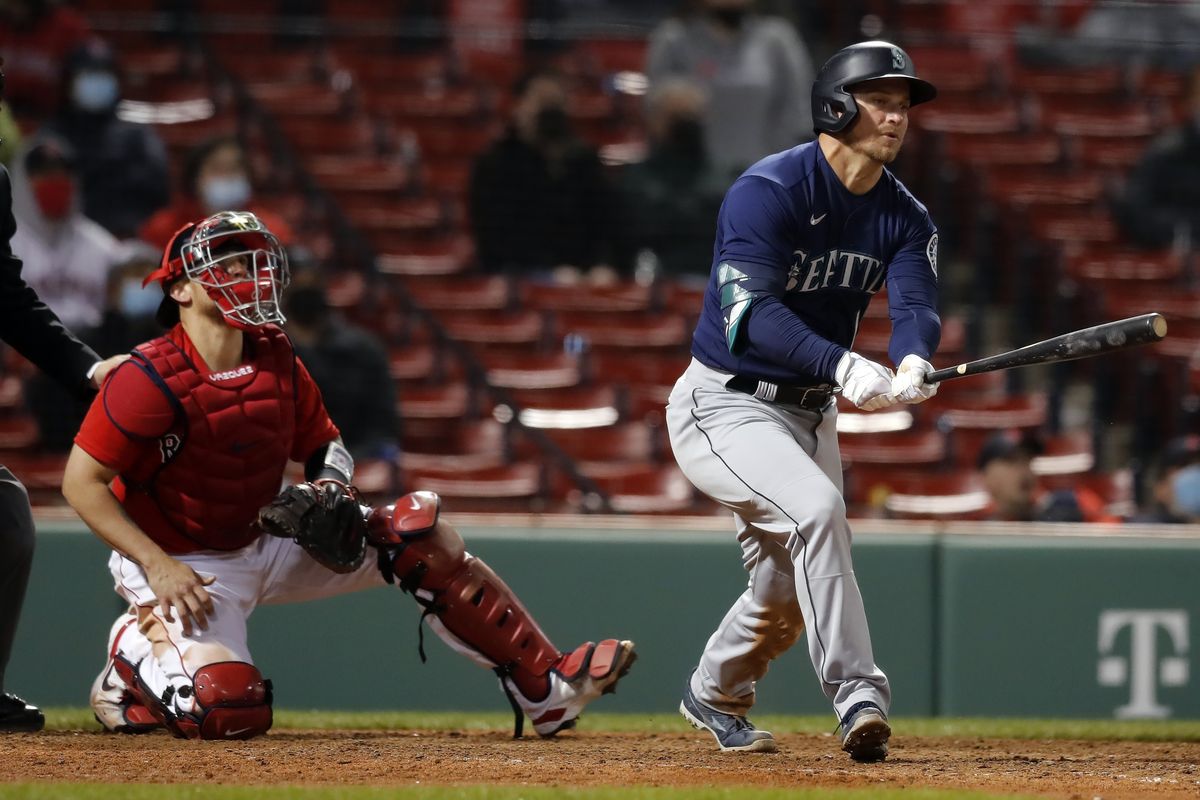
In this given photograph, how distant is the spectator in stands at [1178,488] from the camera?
22.5 feet

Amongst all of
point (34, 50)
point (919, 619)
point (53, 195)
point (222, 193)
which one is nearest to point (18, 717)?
point (919, 619)

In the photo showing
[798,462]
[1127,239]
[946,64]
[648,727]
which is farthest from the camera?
[946,64]

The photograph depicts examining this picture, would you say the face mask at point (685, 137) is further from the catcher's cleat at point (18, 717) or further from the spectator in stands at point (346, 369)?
the catcher's cleat at point (18, 717)

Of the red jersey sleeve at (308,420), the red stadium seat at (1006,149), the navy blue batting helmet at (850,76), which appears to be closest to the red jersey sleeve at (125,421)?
the red jersey sleeve at (308,420)

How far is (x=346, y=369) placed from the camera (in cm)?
715

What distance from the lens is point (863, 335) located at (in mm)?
8523

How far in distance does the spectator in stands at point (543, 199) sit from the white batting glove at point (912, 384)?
14.8 ft

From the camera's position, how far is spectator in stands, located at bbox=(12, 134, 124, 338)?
7602 mm

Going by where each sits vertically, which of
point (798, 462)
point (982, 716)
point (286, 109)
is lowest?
point (982, 716)

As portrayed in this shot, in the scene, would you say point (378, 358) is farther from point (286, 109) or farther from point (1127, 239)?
point (1127, 239)

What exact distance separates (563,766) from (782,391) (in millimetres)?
1074

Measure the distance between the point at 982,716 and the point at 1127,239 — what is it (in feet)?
12.5

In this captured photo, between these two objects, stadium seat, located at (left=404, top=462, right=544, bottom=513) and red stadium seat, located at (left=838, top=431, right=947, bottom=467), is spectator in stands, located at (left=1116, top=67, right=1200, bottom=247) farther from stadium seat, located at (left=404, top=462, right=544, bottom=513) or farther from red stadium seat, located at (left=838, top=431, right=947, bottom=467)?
stadium seat, located at (left=404, top=462, right=544, bottom=513)

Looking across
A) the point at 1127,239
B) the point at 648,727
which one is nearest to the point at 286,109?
the point at 1127,239
